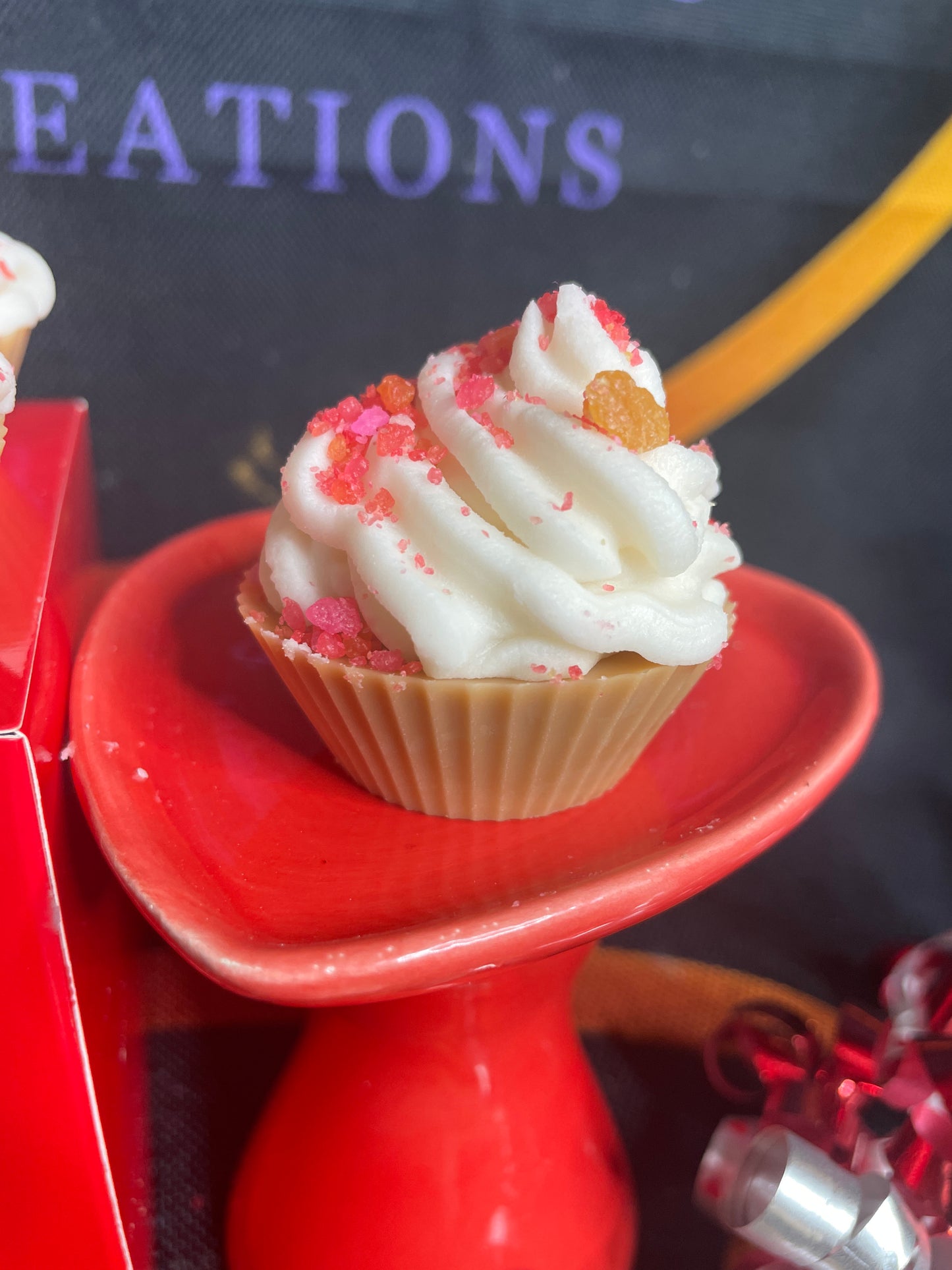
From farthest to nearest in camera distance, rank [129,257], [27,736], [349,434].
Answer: [129,257], [349,434], [27,736]

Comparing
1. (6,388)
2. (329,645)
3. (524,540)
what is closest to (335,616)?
(329,645)

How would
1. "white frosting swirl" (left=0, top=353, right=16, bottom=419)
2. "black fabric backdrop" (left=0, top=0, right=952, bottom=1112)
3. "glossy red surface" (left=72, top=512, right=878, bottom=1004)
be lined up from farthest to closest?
"black fabric backdrop" (left=0, top=0, right=952, bottom=1112), "white frosting swirl" (left=0, top=353, right=16, bottom=419), "glossy red surface" (left=72, top=512, right=878, bottom=1004)

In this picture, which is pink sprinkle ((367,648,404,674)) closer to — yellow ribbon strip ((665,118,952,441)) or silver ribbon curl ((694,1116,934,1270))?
silver ribbon curl ((694,1116,934,1270))

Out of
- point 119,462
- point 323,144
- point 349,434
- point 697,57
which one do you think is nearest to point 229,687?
point 349,434

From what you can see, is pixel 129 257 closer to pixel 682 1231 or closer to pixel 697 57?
pixel 697 57

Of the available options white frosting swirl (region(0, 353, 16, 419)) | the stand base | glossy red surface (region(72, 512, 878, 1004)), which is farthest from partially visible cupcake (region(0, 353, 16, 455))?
the stand base

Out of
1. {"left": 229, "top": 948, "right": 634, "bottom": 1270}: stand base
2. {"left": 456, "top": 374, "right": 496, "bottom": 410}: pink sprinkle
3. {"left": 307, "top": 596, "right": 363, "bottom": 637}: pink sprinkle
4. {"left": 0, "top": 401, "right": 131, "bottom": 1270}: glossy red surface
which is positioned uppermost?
{"left": 456, "top": 374, "right": 496, "bottom": 410}: pink sprinkle

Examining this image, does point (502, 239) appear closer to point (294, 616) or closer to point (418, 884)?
point (294, 616)
